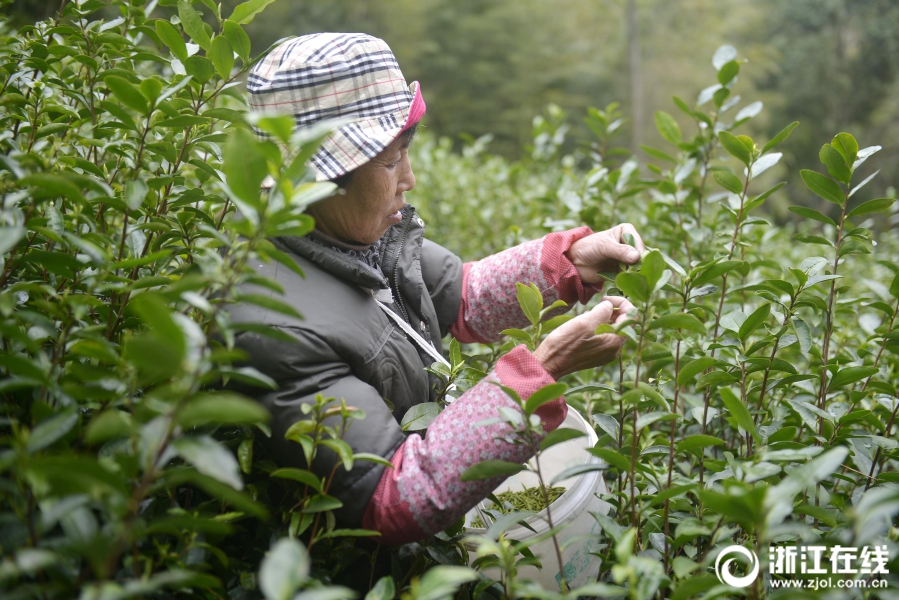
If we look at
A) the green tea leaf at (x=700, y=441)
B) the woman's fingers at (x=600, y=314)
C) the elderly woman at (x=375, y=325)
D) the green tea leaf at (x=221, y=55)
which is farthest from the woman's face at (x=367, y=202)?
the green tea leaf at (x=700, y=441)

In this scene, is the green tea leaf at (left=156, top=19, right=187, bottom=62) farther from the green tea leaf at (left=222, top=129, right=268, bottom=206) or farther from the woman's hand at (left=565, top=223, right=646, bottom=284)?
the woman's hand at (left=565, top=223, right=646, bottom=284)

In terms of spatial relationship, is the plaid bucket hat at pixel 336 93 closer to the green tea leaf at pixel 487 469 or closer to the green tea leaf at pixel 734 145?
the green tea leaf at pixel 487 469

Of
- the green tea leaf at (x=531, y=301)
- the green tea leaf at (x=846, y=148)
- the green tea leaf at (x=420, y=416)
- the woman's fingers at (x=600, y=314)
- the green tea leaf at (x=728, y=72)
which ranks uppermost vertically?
the green tea leaf at (x=728, y=72)

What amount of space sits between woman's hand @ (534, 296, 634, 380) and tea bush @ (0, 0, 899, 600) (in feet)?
0.19

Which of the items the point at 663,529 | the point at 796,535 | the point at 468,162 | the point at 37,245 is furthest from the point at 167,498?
the point at 468,162

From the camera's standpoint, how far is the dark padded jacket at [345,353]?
1.36 m

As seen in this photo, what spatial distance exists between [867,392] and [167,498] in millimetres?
1751

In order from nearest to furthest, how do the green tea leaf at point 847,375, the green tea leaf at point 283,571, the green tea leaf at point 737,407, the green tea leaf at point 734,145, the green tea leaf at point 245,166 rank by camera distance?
the green tea leaf at point 283,571 → the green tea leaf at point 245,166 → the green tea leaf at point 737,407 → the green tea leaf at point 847,375 → the green tea leaf at point 734,145

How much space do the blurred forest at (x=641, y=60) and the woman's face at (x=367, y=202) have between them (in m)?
18.9

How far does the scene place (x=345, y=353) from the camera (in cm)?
150

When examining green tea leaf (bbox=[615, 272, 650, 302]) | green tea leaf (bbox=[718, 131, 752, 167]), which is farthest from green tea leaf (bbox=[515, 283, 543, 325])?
green tea leaf (bbox=[718, 131, 752, 167])

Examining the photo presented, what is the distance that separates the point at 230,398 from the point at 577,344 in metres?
0.87

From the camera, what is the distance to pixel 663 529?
1.45 m

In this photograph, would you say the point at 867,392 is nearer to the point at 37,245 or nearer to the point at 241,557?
the point at 241,557
